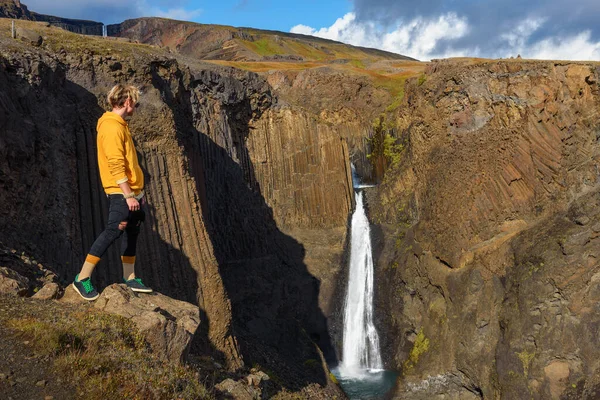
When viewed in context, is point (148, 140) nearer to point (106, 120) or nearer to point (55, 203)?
point (55, 203)

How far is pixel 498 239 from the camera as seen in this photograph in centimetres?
2425

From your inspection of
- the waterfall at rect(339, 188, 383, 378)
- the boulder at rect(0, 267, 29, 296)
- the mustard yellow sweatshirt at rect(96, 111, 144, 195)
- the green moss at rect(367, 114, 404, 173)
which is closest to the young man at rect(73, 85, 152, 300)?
the mustard yellow sweatshirt at rect(96, 111, 144, 195)

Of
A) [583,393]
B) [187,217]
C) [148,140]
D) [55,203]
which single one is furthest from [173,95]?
[583,393]

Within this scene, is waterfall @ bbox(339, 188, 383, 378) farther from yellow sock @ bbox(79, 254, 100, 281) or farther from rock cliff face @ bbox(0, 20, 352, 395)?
yellow sock @ bbox(79, 254, 100, 281)

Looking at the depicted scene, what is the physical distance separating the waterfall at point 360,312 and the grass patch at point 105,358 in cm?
2146

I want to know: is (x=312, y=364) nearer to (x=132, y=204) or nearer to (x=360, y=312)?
(x=360, y=312)

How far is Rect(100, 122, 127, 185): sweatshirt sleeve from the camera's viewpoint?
23.6ft

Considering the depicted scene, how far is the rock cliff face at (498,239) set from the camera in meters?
20.3

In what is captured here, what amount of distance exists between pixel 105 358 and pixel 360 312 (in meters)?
24.7

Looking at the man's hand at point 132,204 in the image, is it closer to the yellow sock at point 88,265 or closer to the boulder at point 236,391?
the yellow sock at point 88,265

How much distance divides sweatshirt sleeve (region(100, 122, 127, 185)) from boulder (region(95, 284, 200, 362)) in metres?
1.81

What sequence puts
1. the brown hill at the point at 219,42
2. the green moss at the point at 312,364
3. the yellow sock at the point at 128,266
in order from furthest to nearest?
the brown hill at the point at 219,42 < the green moss at the point at 312,364 < the yellow sock at the point at 128,266

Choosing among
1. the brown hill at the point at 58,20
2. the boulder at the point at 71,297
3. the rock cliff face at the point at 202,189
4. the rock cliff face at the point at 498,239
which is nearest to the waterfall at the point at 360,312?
the rock cliff face at the point at 498,239

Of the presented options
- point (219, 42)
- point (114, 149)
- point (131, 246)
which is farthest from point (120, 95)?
point (219, 42)
